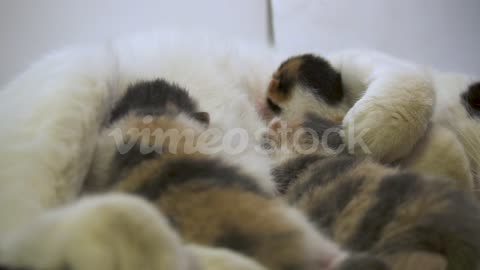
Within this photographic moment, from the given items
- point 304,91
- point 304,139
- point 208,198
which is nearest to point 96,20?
point 304,91

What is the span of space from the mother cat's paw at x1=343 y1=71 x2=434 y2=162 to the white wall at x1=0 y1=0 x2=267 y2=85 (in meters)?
0.56

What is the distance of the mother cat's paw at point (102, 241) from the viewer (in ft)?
1.10

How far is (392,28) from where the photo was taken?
150 cm

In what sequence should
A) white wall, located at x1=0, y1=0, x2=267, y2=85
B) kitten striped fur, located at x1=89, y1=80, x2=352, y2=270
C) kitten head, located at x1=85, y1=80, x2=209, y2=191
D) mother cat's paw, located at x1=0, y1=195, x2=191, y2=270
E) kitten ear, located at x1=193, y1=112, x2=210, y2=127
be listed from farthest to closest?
white wall, located at x1=0, y1=0, x2=267, y2=85
kitten ear, located at x1=193, y1=112, x2=210, y2=127
kitten head, located at x1=85, y1=80, x2=209, y2=191
kitten striped fur, located at x1=89, y1=80, x2=352, y2=270
mother cat's paw, located at x1=0, y1=195, x2=191, y2=270

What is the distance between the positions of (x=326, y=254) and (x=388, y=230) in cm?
10

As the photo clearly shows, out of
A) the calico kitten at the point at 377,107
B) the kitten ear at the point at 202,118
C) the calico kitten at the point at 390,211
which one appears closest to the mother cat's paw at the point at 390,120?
the calico kitten at the point at 377,107

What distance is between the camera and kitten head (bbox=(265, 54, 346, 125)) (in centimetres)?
96

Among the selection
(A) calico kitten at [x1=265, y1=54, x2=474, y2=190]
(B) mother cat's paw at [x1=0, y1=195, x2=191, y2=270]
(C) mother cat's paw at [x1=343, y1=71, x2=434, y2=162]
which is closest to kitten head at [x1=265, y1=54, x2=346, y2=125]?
(A) calico kitten at [x1=265, y1=54, x2=474, y2=190]

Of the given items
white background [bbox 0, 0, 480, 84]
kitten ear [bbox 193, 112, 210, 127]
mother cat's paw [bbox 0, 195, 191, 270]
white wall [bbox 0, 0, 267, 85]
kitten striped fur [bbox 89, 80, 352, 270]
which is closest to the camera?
mother cat's paw [bbox 0, 195, 191, 270]

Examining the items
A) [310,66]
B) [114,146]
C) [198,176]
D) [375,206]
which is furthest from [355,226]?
[310,66]

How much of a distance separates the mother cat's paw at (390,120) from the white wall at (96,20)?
557 mm

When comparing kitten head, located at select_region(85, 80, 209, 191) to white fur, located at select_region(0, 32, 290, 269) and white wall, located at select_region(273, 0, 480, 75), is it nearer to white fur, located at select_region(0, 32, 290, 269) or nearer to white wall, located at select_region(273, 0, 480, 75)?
white fur, located at select_region(0, 32, 290, 269)

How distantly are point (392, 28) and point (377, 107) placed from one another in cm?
77

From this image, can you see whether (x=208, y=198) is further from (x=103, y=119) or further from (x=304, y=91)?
(x=304, y=91)
